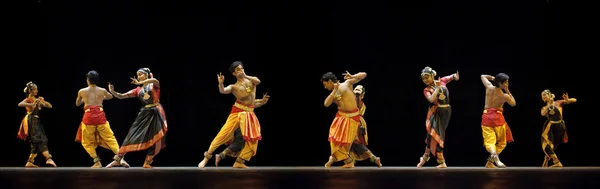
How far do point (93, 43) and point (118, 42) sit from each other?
331mm

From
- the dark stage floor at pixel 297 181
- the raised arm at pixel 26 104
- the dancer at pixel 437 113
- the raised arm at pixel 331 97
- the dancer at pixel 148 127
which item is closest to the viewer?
the dark stage floor at pixel 297 181

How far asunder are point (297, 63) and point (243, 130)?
1887 mm

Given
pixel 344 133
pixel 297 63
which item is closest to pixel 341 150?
pixel 344 133

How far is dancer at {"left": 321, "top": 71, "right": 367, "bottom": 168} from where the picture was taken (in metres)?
8.14

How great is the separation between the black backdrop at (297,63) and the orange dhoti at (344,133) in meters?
1.61

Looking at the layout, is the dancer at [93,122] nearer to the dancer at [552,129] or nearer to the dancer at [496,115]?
the dancer at [496,115]

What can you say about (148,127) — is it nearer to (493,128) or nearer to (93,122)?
(93,122)

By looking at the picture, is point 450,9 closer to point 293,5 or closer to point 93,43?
point 293,5

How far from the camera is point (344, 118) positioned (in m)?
8.21

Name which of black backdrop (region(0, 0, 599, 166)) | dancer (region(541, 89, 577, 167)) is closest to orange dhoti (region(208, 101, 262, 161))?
black backdrop (region(0, 0, 599, 166))

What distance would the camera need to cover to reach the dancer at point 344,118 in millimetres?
8141

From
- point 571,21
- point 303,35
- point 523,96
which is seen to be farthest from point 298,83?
point 571,21

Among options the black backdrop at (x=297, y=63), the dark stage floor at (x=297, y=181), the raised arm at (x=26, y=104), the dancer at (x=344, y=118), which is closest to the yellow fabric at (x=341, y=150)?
the dancer at (x=344, y=118)

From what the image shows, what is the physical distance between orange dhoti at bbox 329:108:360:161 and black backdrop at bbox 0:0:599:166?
1615 mm
